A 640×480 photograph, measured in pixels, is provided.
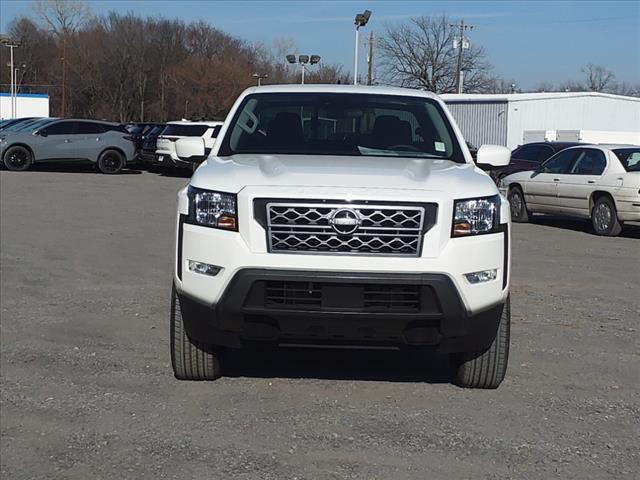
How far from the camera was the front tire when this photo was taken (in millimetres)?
25875

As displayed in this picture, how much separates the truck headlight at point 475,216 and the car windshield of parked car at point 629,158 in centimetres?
975

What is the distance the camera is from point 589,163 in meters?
14.4

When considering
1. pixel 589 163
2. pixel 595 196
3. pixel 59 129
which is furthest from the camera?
pixel 59 129

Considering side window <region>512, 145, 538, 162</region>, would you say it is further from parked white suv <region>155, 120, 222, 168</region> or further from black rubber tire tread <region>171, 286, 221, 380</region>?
black rubber tire tread <region>171, 286, 221, 380</region>

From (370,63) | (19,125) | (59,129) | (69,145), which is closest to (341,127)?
(69,145)

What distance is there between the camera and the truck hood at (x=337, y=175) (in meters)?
4.55

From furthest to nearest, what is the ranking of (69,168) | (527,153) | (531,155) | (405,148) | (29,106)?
1. (29,106)
2. (69,168)
3. (527,153)
4. (531,155)
5. (405,148)

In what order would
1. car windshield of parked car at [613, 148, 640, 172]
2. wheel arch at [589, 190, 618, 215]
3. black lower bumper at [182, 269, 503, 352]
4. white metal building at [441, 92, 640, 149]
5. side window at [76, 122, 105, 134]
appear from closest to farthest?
black lower bumper at [182, 269, 503, 352], car windshield of parked car at [613, 148, 640, 172], wheel arch at [589, 190, 618, 215], side window at [76, 122, 105, 134], white metal building at [441, 92, 640, 149]

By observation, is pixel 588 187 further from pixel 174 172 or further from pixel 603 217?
pixel 174 172

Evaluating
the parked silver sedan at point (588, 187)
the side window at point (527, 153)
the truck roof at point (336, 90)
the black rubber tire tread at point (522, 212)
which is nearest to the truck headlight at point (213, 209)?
the truck roof at point (336, 90)

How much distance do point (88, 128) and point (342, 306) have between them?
23.8 m

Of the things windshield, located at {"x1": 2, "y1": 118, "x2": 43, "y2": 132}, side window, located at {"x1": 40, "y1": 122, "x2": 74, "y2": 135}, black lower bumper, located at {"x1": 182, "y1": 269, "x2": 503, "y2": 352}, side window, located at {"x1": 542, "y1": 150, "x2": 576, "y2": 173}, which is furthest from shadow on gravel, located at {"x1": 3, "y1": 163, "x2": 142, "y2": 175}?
black lower bumper, located at {"x1": 182, "y1": 269, "x2": 503, "y2": 352}

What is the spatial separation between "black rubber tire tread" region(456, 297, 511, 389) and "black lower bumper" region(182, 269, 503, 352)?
56 centimetres

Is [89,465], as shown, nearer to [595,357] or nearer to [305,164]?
[305,164]
